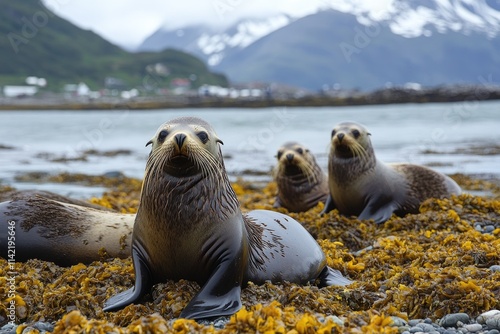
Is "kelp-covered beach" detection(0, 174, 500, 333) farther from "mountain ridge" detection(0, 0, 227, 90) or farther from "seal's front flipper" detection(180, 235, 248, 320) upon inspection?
"mountain ridge" detection(0, 0, 227, 90)

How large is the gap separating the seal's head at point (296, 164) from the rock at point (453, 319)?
17.9ft

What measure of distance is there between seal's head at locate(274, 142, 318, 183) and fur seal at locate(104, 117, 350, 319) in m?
4.99

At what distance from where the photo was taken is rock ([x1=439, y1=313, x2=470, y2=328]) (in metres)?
4.14

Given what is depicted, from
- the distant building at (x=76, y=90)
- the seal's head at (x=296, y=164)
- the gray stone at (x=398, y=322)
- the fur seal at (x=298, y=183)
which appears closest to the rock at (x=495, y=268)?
the gray stone at (x=398, y=322)

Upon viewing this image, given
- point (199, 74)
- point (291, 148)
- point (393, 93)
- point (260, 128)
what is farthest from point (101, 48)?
point (291, 148)

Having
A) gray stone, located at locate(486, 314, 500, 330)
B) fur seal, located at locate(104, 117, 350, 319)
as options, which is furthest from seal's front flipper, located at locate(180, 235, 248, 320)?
gray stone, located at locate(486, 314, 500, 330)

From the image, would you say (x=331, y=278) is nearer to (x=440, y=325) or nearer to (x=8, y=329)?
(x=440, y=325)

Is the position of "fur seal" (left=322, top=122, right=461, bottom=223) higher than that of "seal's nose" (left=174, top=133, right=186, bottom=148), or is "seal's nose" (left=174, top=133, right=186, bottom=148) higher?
"seal's nose" (left=174, top=133, right=186, bottom=148)

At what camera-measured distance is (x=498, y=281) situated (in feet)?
15.2

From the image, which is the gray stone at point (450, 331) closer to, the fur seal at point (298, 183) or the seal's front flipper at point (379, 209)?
the seal's front flipper at point (379, 209)

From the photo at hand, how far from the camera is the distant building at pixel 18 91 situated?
99.7 meters

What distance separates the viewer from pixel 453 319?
4.15 meters

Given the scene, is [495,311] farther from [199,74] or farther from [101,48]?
[101,48]

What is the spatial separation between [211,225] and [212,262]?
23 centimetres
